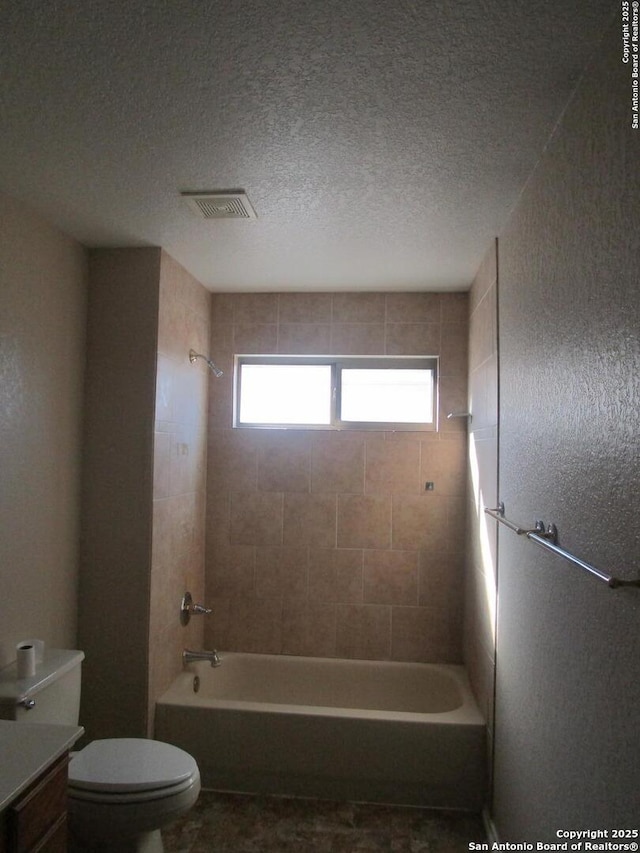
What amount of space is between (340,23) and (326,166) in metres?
0.61

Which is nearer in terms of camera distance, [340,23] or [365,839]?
[340,23]

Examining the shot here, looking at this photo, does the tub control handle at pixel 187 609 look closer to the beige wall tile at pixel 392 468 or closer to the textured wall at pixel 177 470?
the textured wall at pixel 177 470

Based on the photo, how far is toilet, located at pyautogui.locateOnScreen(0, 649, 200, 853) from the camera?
175 centimetres

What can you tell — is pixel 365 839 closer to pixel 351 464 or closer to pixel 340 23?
pixel 351 464

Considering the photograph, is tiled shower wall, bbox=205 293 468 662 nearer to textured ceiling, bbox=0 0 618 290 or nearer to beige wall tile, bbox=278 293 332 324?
beige wall tile, bbox=278 293 332 324

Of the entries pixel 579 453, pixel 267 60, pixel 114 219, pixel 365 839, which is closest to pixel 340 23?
pixel 267 60

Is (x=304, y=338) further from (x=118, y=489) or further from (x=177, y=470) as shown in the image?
(x=118, y=489)

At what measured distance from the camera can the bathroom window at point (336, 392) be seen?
3.29m

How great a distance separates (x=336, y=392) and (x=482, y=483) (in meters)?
1.11

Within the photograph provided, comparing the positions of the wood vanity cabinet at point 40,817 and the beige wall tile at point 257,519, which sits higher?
the beige wall tile at point 257,519

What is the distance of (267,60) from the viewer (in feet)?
4.24

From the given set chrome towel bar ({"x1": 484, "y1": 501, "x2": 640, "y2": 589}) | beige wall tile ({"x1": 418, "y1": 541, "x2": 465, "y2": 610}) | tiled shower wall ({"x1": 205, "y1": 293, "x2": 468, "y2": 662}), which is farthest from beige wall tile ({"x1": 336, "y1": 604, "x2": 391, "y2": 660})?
chrome towel bar ({"x1": 484, "y1": 501, "x2": 640, "y2": 589})

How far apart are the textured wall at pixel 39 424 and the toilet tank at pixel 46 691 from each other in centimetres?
13

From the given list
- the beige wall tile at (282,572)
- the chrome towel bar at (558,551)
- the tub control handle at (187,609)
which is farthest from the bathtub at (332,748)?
the chrome towel bar at (558,551)
